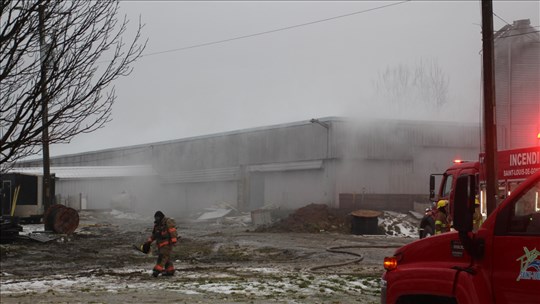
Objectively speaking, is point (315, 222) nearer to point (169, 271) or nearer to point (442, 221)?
point (442, 221)

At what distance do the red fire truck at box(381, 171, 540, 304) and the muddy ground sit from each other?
6.29 m

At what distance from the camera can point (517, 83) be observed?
26266 mm

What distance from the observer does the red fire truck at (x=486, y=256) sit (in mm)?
4016

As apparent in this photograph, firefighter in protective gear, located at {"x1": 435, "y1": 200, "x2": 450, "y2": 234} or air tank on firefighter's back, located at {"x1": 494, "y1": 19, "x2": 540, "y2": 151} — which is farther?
air tank on firefighter's back, located at {"x1": 494, "y1": 19, "x2": 540, "y2": 151}

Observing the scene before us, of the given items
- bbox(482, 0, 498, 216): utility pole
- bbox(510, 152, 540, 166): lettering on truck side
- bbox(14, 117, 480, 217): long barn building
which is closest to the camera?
bbox(482, 0, 498, 216): utility pole

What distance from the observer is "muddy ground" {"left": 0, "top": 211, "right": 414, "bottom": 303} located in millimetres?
11703

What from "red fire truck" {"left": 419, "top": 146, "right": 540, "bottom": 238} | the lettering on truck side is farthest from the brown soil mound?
the lettering on truck side

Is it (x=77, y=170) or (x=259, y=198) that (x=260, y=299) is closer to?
(x=259, y=198)

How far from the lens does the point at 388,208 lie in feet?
130

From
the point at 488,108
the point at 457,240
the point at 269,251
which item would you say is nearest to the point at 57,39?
the point at 457,240

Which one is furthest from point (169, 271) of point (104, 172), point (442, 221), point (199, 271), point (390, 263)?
point (104, 172)

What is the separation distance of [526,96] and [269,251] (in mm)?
12234

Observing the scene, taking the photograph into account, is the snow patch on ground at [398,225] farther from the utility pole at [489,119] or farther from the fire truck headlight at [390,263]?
the fire truck headlight at [390,263]

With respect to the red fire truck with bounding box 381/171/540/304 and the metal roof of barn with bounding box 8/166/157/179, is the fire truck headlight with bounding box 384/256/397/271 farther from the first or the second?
the metal roof of barn with bounding box 8/166/157/179
